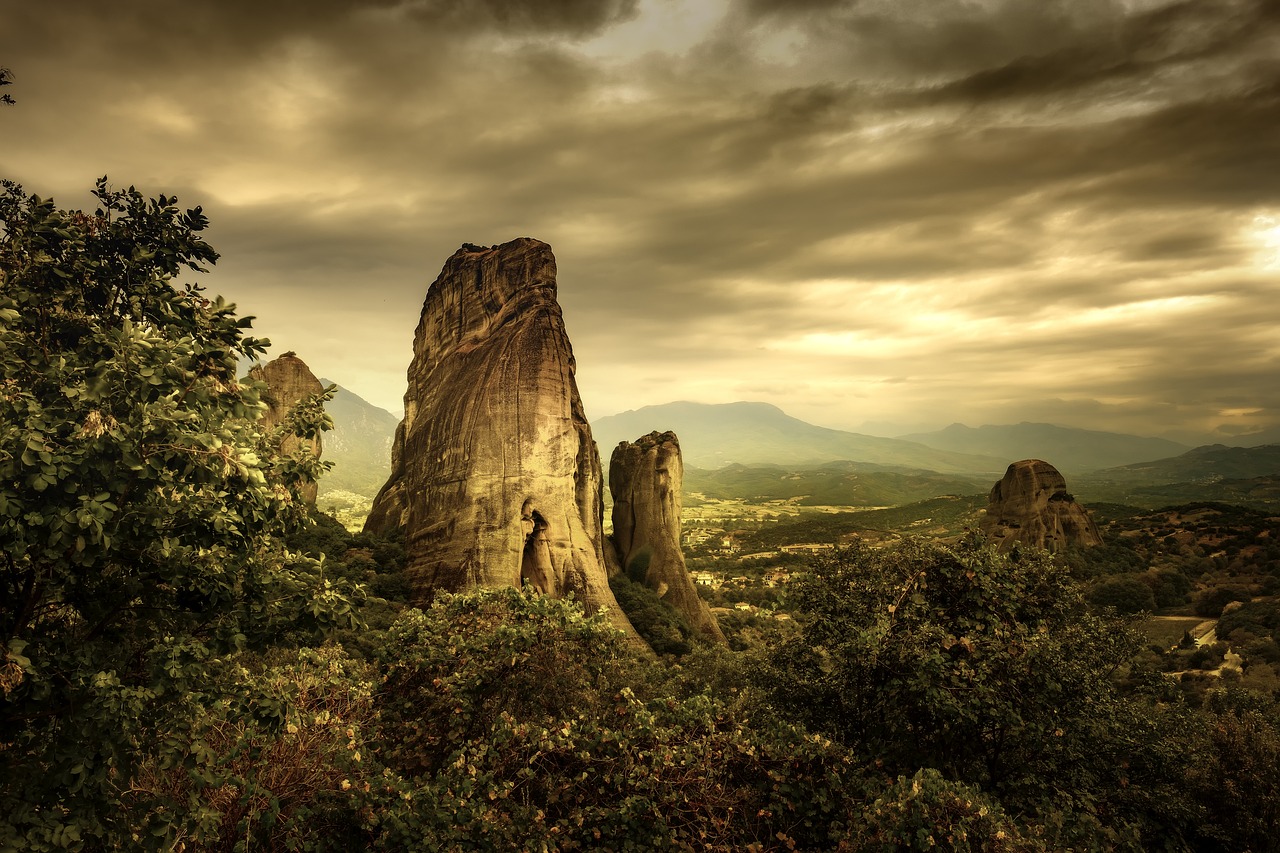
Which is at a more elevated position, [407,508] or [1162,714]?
[407,508]

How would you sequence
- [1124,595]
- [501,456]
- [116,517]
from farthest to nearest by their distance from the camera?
[1124,595], [501,456], [116,517]

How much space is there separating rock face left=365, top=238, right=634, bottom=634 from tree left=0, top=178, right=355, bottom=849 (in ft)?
78.7

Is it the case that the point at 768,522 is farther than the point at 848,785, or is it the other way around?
the point at 768,522

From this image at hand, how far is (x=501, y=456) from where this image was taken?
35062 millimetres

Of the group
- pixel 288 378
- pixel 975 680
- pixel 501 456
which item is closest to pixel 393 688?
pixel 975 680

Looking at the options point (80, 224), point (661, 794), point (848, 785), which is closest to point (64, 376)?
point (80, 224)

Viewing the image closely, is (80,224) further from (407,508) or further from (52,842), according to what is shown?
(407,508)

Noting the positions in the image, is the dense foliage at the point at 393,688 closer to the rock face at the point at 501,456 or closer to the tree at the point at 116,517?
the tree at the point at 116,517

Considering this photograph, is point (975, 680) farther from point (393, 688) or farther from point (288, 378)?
point (288, 378)

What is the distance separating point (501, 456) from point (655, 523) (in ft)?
59.2

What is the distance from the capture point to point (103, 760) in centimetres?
668

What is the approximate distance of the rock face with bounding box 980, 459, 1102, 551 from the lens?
66.5 meters

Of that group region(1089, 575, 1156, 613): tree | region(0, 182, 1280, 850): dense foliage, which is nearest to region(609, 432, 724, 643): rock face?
region(0, 182, 1280, 850): dense foliage

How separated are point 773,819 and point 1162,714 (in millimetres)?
15441
